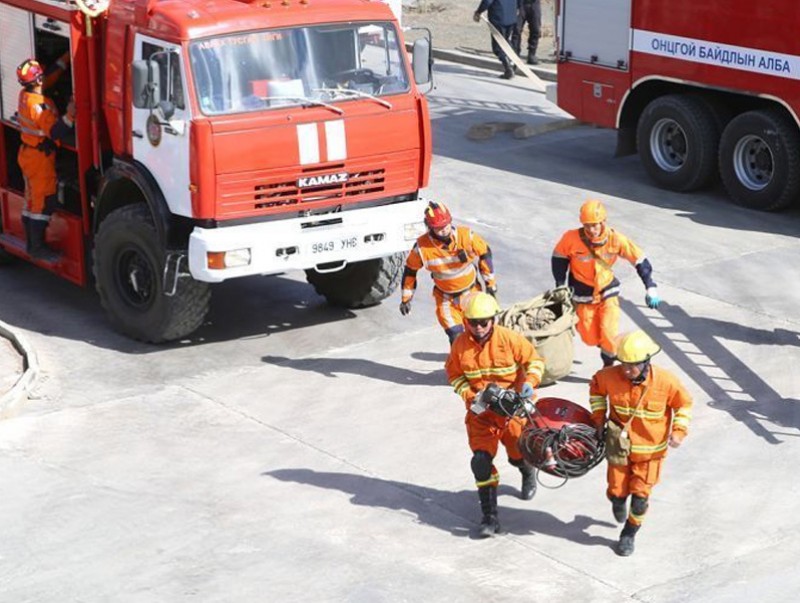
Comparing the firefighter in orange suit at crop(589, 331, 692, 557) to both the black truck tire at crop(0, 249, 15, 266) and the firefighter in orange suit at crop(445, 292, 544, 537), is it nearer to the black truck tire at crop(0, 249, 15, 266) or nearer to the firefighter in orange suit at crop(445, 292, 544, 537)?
the firefighter in orange suit at crop(445, 292, 544, 537)

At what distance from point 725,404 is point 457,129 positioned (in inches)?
408

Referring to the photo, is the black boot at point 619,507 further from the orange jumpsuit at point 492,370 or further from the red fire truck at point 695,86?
the red fire truck at point 695,86

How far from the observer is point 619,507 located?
9.74m

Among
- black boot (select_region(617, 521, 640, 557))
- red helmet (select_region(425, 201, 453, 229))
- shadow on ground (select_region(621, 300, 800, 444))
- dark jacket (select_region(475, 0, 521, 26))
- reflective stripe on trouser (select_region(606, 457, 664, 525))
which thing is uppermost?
red helmet (select_region(425, 201, 453, 229))

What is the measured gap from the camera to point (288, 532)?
10.1 m

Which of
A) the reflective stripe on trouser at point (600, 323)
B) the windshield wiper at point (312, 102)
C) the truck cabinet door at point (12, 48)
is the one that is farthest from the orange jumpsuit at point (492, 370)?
the truck cabinet door at point (12, 48)

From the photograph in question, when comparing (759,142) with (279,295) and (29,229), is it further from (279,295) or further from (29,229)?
(29,229)

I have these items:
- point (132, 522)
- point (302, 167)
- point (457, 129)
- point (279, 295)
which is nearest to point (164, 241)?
point (302, 167)

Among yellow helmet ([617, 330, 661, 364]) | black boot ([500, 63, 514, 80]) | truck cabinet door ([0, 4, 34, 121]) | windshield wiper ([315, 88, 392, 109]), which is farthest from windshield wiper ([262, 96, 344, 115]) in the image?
black boot ([500, 63, 514, 80])

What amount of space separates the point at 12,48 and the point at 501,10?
11.1m

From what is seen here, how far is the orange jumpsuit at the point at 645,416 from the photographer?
9.39 m

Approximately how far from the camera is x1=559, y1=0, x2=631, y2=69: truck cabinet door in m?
19.1

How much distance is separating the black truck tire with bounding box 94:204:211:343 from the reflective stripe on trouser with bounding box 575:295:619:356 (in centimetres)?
316

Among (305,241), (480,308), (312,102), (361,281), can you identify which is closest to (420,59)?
(312,102)
